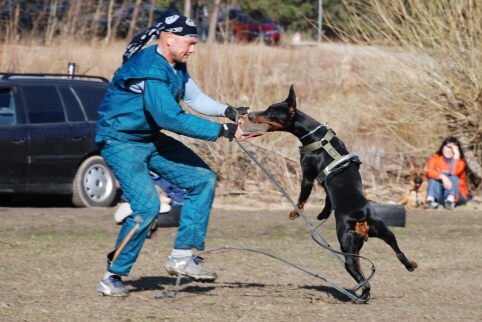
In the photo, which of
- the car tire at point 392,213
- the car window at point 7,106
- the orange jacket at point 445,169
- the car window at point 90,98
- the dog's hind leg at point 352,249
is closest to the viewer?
the dog's hind leg at point 352,249

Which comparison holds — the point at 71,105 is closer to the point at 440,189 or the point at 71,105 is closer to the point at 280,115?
the point at 440,189

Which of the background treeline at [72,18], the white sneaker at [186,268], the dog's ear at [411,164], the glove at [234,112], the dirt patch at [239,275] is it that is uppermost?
the background treeline at [72,18]

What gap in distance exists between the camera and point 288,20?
37562 millimetres

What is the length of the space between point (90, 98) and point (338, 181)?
259 inches

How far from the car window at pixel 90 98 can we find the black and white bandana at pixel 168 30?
591 cm

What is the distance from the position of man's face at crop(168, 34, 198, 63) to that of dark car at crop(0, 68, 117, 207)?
557cm

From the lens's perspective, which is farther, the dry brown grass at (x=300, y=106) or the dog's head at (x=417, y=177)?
the dry brown grass at (x=300, y=106)

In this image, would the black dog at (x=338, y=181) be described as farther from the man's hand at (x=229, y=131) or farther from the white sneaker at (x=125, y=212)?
the white sneaker at (x=125, y=212)

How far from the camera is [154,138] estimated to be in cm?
627

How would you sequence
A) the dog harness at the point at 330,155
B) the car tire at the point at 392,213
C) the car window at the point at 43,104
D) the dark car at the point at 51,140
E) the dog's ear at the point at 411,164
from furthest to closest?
1. the dog's ear at the point at 411,164
2. the car window at the point at 43,104
3. the dark car at the point at 51,140
4. the car tire at the point at 392,213
5. the dog harness at the point at 330,155

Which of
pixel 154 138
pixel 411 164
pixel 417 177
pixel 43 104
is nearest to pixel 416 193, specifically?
pixel 417 177

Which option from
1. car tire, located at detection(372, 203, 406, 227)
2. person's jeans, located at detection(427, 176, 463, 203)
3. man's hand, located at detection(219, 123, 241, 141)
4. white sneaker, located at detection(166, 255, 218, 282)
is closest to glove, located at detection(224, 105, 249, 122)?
man's hand, located at detection(219, 123, 241, 141)

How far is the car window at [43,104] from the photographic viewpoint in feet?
37.5

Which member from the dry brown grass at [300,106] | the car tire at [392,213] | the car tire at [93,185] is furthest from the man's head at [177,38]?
the dry brown grass at [300,106]
